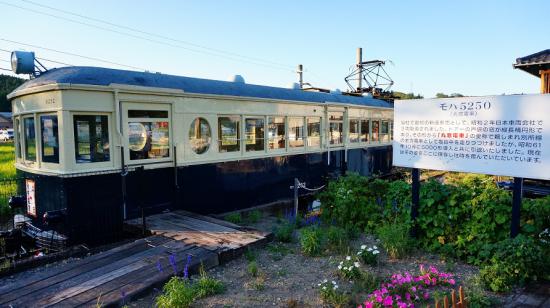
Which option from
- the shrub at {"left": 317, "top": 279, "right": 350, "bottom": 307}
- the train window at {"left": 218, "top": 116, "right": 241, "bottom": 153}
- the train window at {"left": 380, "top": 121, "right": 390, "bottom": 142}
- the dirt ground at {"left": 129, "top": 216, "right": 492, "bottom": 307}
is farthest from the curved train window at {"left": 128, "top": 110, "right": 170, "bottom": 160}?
the train window at {"left": 380, "top": 121, "right": 390, "bottom": 142}

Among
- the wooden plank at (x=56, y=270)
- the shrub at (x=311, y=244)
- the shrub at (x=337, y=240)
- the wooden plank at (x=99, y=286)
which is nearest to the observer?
the wooden plank at (x=99, y=286)

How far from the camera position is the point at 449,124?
5.52 metres

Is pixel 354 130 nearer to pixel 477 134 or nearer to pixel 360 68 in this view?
pixel 477 134

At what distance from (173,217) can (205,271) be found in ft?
7.49

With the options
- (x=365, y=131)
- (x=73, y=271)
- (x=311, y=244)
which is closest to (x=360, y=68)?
(x=365, y=131)

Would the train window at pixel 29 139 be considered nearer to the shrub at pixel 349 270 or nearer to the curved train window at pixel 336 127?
the shrub at pixel 349 270

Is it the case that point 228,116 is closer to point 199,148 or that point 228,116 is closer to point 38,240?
point 199,148

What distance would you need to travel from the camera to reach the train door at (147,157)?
6785 mm

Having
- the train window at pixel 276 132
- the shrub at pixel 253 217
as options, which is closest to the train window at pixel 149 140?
the shrub at pixel 253 217

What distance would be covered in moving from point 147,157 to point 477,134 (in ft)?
17.8

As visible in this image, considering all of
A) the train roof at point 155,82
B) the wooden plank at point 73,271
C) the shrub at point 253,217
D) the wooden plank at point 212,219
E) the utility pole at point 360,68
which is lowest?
the shrub at point 253,217

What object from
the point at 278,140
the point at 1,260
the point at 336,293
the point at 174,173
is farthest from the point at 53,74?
the point at 336,293

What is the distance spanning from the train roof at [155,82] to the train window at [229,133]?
575mm

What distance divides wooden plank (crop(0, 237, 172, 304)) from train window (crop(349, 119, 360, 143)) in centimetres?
783
